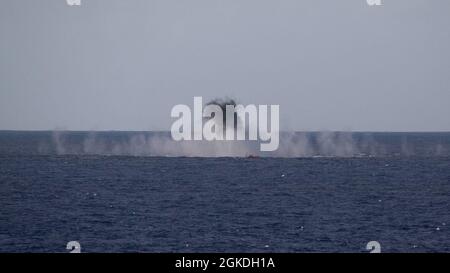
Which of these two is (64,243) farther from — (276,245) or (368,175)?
(368,175)

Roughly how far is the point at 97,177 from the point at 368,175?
45423mm

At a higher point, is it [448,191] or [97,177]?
[97,177]

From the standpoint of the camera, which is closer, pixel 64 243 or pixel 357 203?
pixel 64 243

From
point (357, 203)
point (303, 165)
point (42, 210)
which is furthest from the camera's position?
point (303, 165)

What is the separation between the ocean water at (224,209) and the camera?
64.6 metres

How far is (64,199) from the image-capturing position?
324 ft

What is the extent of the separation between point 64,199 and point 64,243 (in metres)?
35.4

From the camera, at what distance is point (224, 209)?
86.7 meters

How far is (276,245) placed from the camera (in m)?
63.2

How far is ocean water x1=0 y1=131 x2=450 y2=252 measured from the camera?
212ft
